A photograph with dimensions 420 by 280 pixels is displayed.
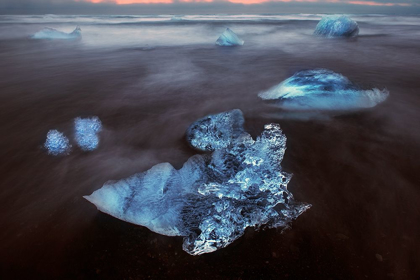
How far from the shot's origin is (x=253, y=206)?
4.95ft

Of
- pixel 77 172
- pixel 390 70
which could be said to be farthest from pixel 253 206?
pixel 390 70

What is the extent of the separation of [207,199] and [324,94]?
252 centimetres

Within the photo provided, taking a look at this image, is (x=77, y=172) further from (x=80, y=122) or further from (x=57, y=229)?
(x=80, y=122)

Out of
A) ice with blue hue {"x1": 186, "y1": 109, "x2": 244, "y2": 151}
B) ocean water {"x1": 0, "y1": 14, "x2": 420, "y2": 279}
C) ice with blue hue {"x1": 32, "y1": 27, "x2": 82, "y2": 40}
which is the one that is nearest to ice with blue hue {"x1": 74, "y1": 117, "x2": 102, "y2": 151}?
ocean water {"x1": 0, "y1": 14, "x2": 420, "y2": 279}

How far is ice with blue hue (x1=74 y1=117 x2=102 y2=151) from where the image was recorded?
2314mm

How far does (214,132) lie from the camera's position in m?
2.37

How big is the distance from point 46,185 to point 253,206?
1647 mm

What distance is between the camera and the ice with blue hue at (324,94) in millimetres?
3033

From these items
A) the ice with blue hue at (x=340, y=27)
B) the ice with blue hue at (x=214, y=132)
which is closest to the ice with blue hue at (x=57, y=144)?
the ice with blue hue at (x=214, y=132)

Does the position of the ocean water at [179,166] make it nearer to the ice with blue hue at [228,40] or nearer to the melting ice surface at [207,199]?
the melting ice surface at [207,199]

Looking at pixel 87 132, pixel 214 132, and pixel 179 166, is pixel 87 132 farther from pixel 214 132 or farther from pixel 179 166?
pixel 214 132

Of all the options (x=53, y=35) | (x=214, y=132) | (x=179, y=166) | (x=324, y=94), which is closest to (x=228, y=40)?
(x=324, y=94)

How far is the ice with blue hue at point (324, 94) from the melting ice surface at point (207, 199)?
1.55 m

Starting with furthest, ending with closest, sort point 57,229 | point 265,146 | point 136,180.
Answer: point 265,146 < point 136,180 < point 57,229
